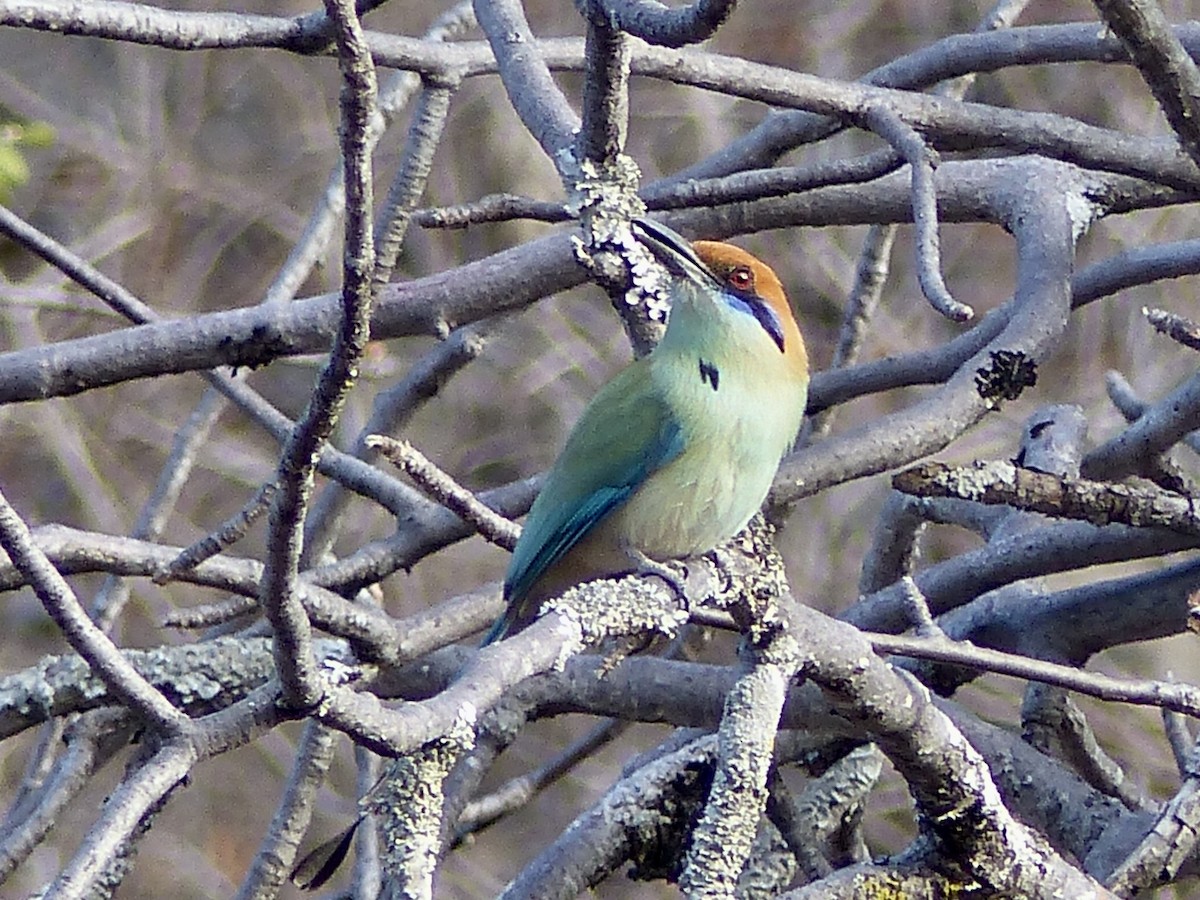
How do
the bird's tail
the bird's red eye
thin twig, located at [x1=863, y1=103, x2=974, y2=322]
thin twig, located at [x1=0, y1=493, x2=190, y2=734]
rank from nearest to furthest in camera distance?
thin twig, located at [x1=0, y1=493, x2=190, y2=734]
thin twig, located at [x1=863, y1=103, x2=974, y2=322]
the bird's tail
the bird's red eye

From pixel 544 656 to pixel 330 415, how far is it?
1.51 feet

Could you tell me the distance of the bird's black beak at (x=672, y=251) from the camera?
284cm

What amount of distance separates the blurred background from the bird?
17.7 feet

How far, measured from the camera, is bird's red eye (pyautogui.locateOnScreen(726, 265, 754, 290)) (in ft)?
11.5

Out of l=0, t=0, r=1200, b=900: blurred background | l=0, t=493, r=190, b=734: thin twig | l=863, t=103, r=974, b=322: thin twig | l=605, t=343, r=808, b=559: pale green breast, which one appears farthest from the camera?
l=0, t=0, r=1200, b=900: blurred background

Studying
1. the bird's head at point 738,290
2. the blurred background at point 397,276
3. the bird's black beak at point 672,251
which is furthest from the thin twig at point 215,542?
the blurred background at point 397,276

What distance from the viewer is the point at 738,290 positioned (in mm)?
3518

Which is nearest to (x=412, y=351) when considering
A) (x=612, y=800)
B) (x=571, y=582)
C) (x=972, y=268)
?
(x=972, y=268)

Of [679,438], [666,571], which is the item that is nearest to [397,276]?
[679,438]

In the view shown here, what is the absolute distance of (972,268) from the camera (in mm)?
10508

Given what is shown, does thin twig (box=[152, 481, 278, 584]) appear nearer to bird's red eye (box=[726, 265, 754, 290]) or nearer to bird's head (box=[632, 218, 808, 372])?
bird's head (box=[632, 218, 808, 372])

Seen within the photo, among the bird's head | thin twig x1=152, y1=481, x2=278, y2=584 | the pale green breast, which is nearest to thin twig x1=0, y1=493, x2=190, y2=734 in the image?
thin twig x1=152, y1=481, x2=278, y2=584

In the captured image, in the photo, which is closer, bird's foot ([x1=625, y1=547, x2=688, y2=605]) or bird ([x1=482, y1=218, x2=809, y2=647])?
bird's foot ([x1=625, y1=547, x2=688, y2=605])

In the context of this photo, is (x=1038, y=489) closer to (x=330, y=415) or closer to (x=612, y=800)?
(x=612, y=800)
